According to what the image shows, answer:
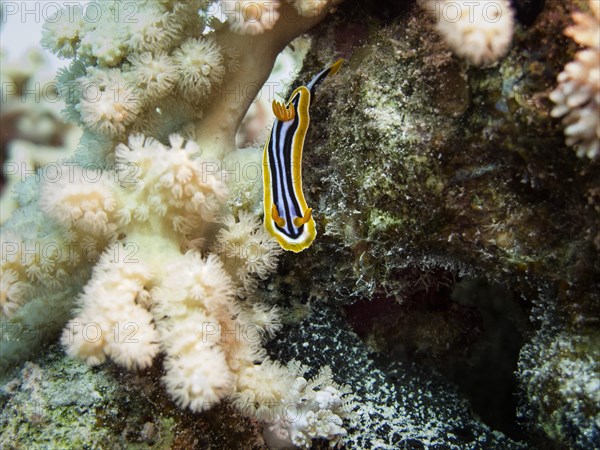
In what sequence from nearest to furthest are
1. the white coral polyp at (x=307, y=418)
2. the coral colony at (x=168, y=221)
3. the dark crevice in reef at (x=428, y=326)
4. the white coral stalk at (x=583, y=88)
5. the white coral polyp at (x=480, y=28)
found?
the white coral stalk at (x=583, y=88), the white coral polyp at (x=480, y=28), the coral colony at (x=168, y=221), the white coral polyp at (x=307, y=418), the dark crevice in reef at (x=428, y=326)

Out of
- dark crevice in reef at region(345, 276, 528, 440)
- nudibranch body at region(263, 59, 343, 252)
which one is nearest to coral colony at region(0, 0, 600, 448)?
nudibranch body at region(263, 59, 343, 252)

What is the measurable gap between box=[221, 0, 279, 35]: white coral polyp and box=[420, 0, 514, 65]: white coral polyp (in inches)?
30.5

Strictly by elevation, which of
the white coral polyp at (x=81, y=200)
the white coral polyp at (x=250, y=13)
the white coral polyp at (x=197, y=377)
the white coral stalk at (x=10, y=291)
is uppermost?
the white coral polyp at (x=250, y=13)

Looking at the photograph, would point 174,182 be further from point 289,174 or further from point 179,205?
point 289,174

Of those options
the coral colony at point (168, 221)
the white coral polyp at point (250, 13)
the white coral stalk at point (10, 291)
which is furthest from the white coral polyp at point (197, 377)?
the white coral polyp at point (250, 13)

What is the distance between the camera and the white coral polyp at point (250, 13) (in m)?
1.98

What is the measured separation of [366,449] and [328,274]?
0.99 m

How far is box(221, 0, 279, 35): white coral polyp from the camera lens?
77.8 inches

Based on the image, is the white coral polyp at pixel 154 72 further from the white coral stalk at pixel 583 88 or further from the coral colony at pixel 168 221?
the white coral stalk at pixel 583 88

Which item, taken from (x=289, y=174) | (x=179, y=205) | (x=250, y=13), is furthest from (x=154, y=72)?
(x=289, y=174)

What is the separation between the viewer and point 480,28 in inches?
68.5

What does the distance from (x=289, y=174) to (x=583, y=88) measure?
4.26ft

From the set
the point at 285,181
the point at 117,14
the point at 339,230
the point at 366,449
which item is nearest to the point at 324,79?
the point at 285,181

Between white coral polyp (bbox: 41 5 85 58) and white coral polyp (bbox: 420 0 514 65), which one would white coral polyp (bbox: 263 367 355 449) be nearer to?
white coral polyp (bbox: 420 0 514 65)
